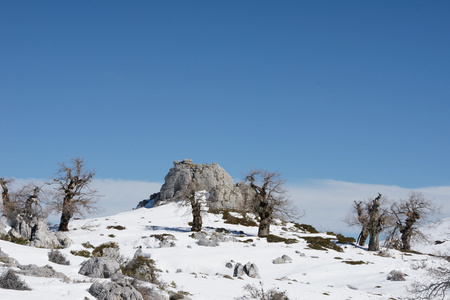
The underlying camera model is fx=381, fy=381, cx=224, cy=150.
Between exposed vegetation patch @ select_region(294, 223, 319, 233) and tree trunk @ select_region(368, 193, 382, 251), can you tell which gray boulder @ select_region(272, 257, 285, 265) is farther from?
exposed vegetation patch @ select_region(294, 223, 319, 233)

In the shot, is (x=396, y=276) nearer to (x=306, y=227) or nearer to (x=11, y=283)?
(x=11, y=283)

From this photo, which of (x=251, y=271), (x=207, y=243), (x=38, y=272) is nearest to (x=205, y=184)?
(x=207, y=243)

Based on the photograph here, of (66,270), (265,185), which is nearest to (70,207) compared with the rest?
(265,185)

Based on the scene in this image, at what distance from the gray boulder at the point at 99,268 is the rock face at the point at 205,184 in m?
51.8

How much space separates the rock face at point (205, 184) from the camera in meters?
69.4

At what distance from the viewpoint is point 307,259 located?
30.9 metres

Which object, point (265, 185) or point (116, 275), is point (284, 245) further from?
point (116, 275)

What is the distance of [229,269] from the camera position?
26016mm

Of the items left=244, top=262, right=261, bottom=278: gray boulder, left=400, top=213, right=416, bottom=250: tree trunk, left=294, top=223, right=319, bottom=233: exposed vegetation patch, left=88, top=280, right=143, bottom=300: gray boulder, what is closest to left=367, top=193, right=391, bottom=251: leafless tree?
left=400, top=213, right=416, bottom=250: tree trunk

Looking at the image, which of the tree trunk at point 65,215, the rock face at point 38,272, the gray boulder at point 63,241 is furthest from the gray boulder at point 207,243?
the rock face at point 38,272

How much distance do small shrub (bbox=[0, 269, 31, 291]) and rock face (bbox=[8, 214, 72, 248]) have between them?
17.0m

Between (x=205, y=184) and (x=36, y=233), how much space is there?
45.1m

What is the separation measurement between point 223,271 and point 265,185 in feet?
62.7

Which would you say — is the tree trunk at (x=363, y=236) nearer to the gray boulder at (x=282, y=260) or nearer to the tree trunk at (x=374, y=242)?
the tree trunk at (x=374, y=242)
